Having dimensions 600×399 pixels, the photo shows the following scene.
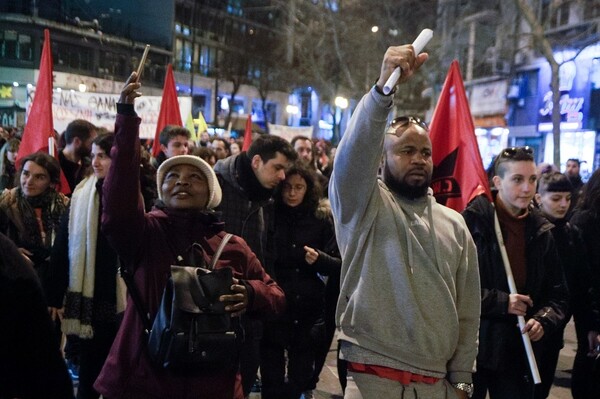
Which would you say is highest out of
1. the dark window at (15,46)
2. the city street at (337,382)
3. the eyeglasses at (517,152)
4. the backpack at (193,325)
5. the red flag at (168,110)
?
the dark window at (15,46)

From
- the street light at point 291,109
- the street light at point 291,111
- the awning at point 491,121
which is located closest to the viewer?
the awning at point 491,121

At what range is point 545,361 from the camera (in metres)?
4.87

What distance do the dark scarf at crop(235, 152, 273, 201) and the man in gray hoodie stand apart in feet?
5.90

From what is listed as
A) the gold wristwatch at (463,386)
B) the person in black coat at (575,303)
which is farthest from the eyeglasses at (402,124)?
the person in black coat at (575,303)

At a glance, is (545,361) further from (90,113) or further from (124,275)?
(90,113)

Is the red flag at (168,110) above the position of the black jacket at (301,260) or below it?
above

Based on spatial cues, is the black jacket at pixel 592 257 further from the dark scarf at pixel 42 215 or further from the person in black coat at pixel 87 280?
the dark scarf at pixel 42 215

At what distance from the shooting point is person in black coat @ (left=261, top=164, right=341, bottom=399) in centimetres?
518

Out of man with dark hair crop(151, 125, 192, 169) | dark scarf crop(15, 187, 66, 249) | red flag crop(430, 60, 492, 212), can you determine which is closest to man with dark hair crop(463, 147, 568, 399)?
red flag crop(430, 60, 492, 212)

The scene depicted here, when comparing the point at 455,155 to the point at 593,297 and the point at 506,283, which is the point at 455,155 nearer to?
the point at 506,283

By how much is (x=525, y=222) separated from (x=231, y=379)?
226 cm

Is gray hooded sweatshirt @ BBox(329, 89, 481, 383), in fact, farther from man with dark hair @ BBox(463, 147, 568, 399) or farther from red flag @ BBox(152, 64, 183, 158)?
red flag @ BBox(152, 64, 183, 158)

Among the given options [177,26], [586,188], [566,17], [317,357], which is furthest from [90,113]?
[177,26]

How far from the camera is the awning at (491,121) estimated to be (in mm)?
34688
